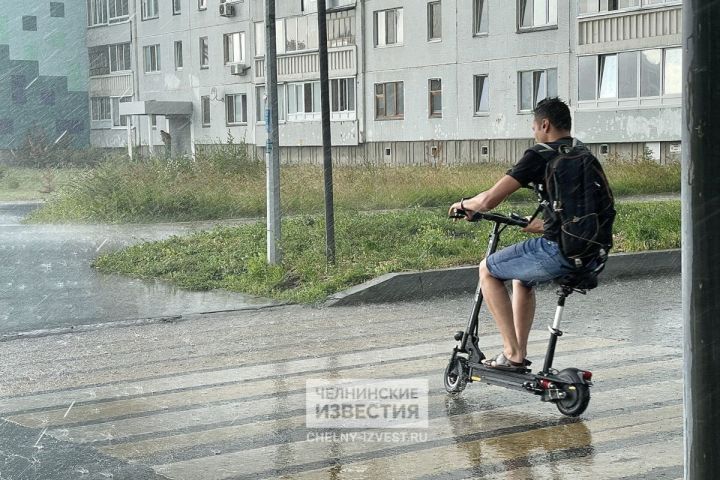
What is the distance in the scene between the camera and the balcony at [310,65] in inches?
1895

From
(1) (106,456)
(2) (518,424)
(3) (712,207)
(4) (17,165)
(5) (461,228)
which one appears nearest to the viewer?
(3) (712,207)

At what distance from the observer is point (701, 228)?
9.12 ft

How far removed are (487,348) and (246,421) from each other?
2.84m

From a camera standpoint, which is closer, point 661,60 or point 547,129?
point 547,129

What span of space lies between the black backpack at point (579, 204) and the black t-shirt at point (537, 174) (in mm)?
35

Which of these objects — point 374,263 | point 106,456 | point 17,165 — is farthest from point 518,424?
point 17,165

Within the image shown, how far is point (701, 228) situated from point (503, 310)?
13.0 ft

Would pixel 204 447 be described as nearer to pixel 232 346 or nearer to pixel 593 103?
pixel 232 346

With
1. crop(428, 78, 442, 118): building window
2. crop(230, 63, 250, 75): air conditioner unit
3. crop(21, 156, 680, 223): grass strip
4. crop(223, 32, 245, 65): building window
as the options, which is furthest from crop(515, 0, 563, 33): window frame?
crop(223, 32, 245, 65): building window

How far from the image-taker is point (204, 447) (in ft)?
19.7

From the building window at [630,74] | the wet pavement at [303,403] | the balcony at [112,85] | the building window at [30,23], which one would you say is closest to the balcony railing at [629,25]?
the building window at [630,74]

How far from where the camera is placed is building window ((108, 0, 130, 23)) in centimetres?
6588

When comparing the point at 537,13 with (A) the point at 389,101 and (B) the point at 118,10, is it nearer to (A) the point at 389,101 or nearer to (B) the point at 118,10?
(A) the point at 389,101

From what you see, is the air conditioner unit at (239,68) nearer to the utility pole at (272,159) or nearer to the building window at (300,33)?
the building window at (300,33)
